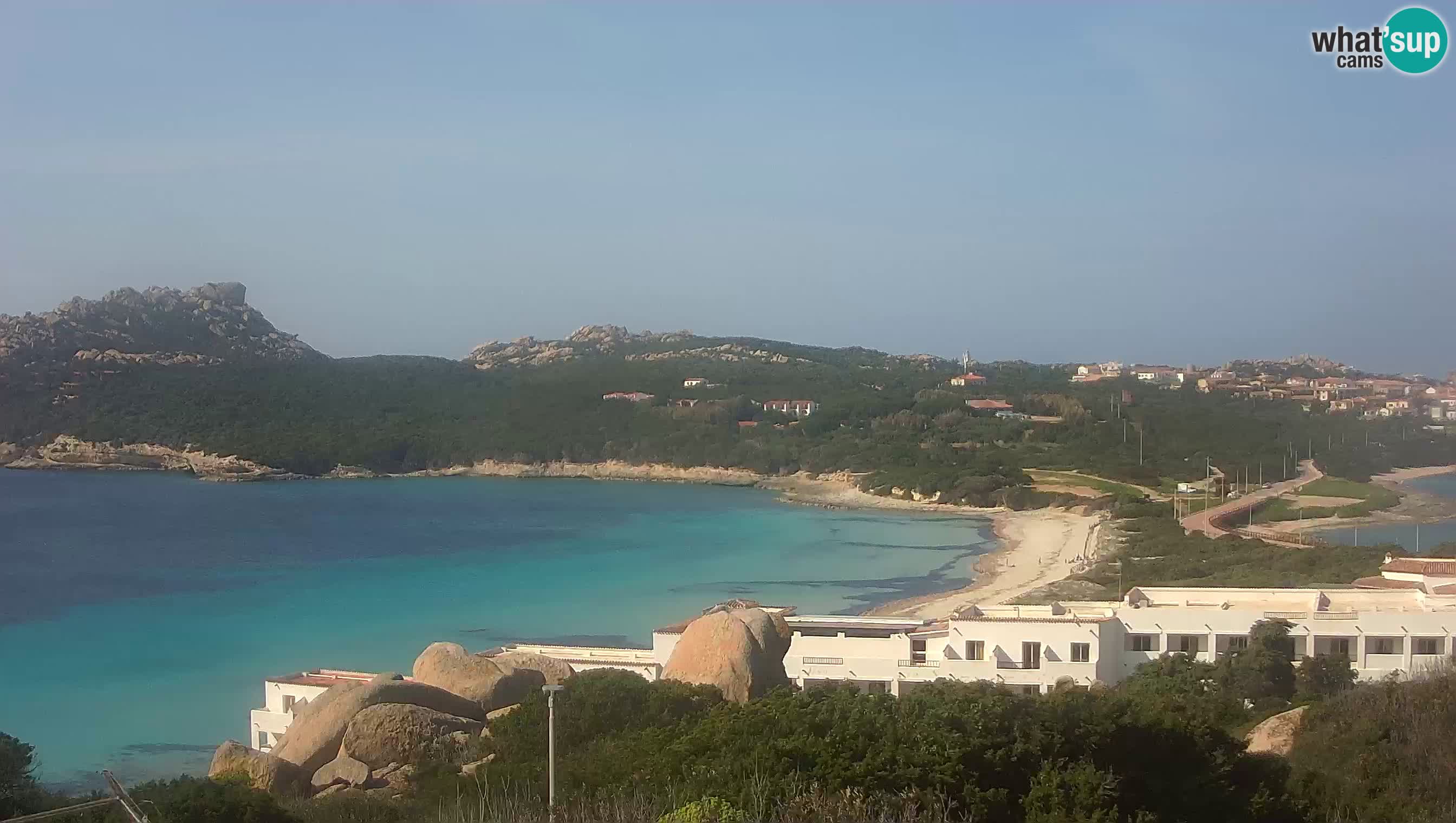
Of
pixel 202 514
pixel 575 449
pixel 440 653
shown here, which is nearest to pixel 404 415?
pixel 575 449

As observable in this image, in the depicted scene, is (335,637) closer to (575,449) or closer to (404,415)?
(575,449)

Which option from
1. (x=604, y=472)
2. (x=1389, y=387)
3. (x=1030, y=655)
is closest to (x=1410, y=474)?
(x=1389, y=387)

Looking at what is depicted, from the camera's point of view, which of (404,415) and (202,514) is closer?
(202,514)

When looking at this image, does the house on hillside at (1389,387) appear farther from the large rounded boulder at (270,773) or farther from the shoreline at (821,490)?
the large rounded boulder at (270,773)

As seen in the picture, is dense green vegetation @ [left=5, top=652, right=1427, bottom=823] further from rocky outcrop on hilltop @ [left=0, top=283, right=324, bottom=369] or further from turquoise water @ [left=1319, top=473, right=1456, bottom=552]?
rocky outcrop on hilltop @ [left=0, top=283, right=324, bottom=369]

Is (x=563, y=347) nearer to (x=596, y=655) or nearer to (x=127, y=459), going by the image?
(x=127, y=459)
